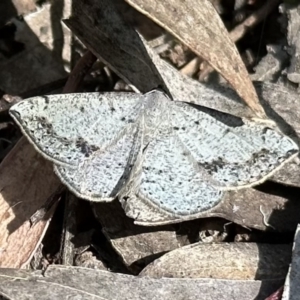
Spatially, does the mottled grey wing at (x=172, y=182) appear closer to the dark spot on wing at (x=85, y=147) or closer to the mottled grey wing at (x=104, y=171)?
the mottled grey wing at (x=104, y=171)

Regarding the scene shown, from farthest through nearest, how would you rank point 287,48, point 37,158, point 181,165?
point 287,48 → point 37,158 → point 181,165

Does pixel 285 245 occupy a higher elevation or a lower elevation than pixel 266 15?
lower

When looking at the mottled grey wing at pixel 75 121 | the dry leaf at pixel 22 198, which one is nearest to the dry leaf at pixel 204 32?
the mottled grey wing at pixel 75 121

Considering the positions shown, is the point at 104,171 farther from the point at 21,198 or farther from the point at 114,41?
the point at 114,41

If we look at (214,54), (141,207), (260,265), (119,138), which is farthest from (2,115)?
(260,265)

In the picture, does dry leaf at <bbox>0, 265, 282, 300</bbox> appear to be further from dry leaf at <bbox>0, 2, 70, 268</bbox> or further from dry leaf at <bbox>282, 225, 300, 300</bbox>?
dry leaf at <bbox>0, 2, 70, 268</bbox>

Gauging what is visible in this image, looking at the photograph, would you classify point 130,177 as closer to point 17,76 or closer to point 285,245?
point 285,245

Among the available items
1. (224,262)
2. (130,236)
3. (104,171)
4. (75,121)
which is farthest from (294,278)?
(75,121)

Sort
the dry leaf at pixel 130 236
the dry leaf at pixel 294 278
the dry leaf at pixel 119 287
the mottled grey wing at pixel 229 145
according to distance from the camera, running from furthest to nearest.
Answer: the dry leaf at pixel 130 236 < the mottled grey wing at pixel 229 145 < the dry leaf at pixel 119 287 < the dry leaf at pixel 294 278
